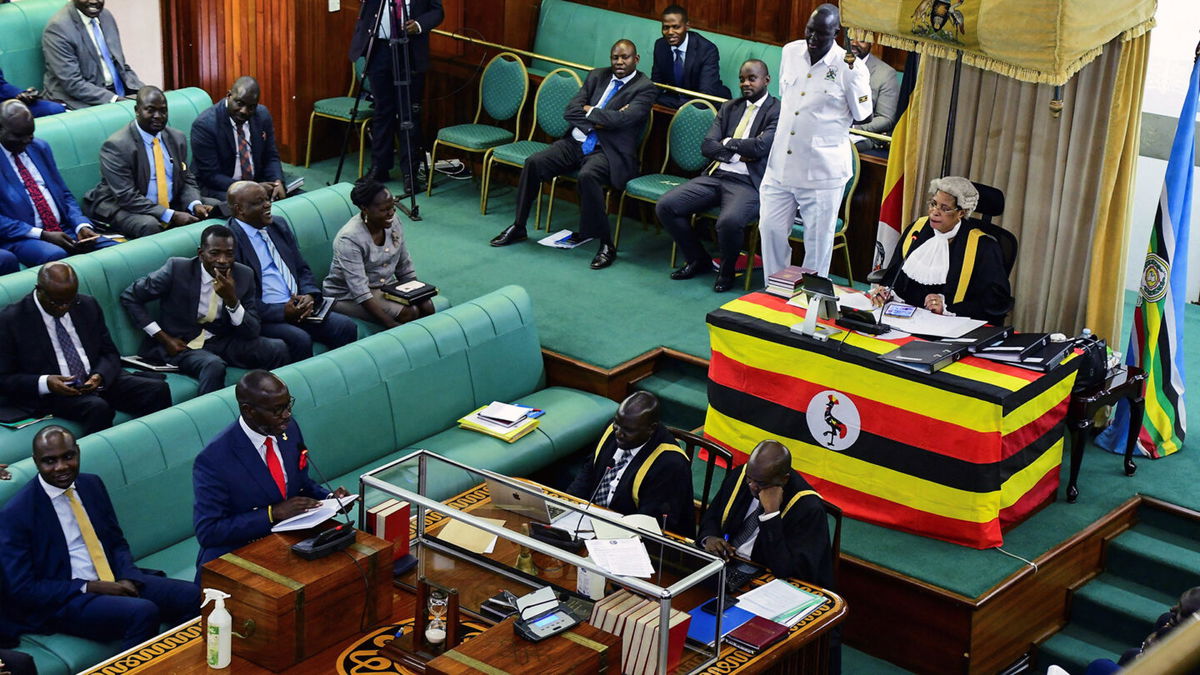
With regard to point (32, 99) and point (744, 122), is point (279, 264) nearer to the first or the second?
point (32, 99)

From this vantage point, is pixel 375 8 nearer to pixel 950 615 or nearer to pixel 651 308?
pixel 651 308

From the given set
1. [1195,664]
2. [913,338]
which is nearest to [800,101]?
[913,338]

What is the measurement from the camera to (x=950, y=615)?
4.98m

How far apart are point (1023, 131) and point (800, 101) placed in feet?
4.23

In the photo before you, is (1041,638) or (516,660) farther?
(1041,638)

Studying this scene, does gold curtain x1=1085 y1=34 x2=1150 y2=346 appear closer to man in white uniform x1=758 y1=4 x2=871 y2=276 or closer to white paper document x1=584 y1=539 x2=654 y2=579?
man in white uniform x1=758 y1=4 x2=871 y2=276

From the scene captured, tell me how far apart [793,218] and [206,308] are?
10.1 ft

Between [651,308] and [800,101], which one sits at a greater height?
[800,101]

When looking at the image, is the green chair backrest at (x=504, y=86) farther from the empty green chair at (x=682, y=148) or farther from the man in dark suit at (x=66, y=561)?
the man in dark suit at (x=66, y=561)

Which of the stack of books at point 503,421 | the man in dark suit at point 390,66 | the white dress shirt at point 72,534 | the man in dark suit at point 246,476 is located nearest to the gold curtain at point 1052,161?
the stack of books at point 503,421

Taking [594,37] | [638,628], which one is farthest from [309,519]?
[594,37]

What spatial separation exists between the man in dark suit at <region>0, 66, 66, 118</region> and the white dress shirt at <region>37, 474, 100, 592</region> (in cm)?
415

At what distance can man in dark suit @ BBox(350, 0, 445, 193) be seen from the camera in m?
8.45

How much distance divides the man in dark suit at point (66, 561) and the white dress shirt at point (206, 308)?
5.12 ft
